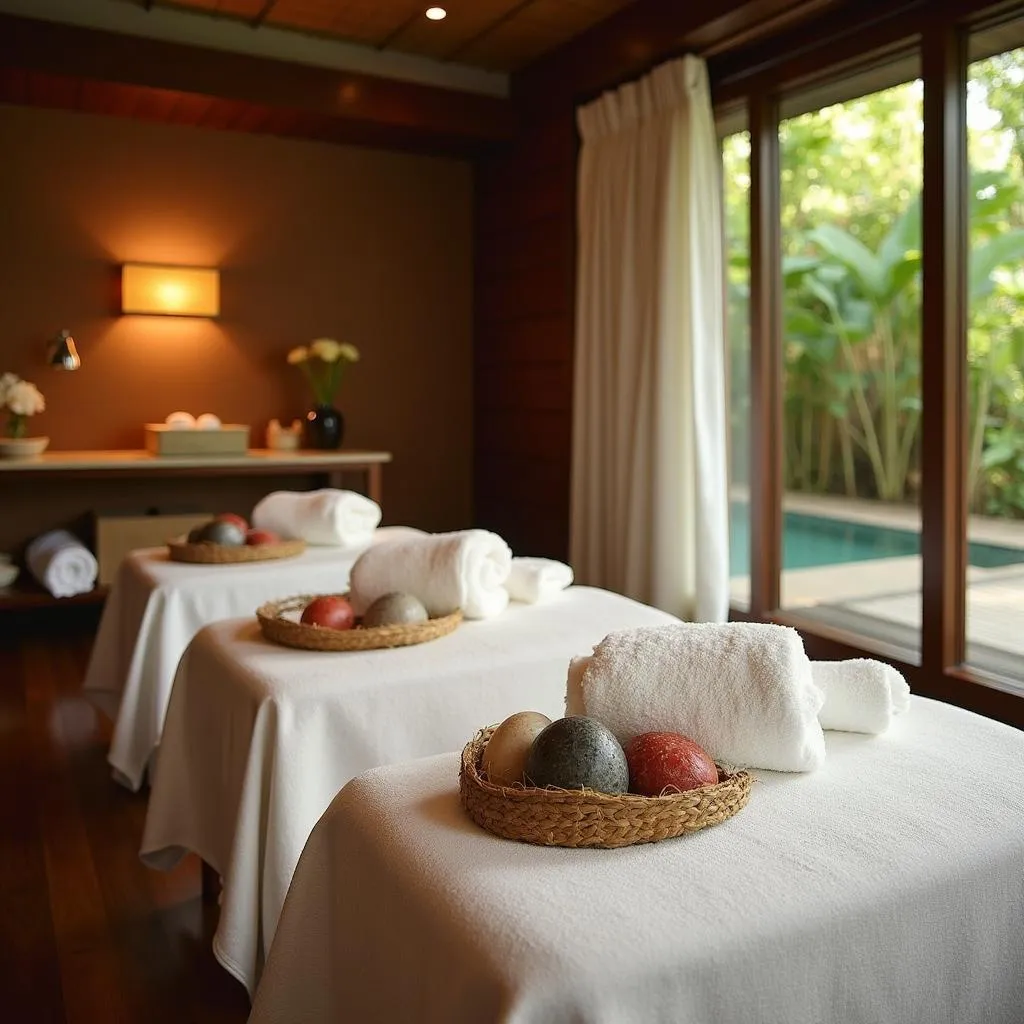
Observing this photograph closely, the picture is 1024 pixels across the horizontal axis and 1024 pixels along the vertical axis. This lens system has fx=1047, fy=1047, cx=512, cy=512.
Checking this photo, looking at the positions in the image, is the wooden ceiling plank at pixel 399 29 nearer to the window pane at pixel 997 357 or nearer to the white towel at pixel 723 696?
the window pane at pixel 997 357

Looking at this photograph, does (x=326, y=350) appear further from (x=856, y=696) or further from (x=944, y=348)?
(x=856, y=696)

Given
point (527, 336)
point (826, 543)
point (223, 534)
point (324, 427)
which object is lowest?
point (826, 543)

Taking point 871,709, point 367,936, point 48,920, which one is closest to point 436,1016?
point 367,936

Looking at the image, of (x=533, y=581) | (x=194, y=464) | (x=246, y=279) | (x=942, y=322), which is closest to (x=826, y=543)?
(x=942, y=322)

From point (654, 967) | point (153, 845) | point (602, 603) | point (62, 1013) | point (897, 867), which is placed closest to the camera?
point (654, 967)

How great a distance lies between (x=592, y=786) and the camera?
1.07 m

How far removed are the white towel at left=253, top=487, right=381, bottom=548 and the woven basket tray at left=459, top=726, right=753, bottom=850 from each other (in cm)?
190

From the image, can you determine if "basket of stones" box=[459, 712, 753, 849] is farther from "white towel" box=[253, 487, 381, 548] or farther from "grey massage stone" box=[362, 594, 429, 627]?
"white towel" box=[253, 487, 381, 548]

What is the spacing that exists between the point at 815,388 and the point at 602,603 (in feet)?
4.79

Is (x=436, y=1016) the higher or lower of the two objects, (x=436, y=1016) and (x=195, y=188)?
the lower

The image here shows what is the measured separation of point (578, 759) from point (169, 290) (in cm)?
377

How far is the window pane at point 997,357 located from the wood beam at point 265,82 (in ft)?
7.41

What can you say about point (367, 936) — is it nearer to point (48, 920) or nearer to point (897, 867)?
point (897, 867)

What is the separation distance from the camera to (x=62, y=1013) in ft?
5.36
